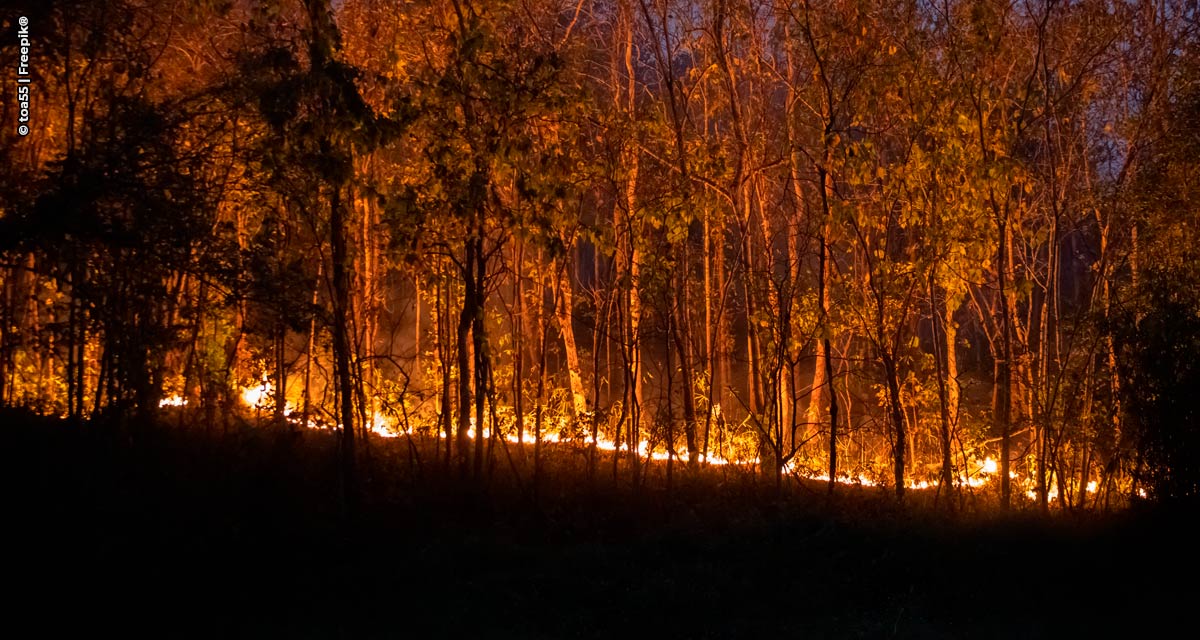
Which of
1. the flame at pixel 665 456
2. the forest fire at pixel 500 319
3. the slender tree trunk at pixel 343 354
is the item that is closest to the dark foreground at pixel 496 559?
the forest fire at pixel 500 319

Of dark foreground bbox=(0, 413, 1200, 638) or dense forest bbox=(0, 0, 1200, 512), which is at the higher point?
dense forest bbox=(0, 0, 1200, 512)

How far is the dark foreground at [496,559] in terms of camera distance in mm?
6715

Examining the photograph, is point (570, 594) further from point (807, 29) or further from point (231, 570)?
point (807, 29)

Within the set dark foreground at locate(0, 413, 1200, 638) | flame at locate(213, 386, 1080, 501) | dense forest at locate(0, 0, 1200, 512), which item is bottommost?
dark foreground at locate(0, 413, 1200, 638)

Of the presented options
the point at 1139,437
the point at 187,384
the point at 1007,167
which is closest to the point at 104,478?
the point at 187,384

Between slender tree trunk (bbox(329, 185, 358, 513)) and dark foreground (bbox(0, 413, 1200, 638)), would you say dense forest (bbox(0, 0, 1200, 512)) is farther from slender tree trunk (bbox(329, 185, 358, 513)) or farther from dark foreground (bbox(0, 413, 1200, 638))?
dark foreground (bbox(0, 413, 1200, 638))

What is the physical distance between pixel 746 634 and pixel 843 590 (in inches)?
48.7

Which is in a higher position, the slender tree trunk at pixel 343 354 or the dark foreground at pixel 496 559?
the slender tree trunk at pixel 343 354

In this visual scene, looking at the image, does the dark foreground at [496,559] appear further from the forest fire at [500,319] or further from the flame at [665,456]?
the flame at [665,456]

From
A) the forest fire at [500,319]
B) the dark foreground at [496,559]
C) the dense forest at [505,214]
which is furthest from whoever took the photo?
the dense forest at [505,214]

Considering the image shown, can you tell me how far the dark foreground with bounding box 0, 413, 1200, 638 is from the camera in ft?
22.0

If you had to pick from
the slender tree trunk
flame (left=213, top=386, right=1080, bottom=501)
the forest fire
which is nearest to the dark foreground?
the forest fire

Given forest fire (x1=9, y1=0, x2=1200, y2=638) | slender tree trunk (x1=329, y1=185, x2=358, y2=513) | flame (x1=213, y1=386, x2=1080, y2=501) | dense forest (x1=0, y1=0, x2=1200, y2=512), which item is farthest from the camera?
flame (x1=213, y1=386, x2=1080, y2=501)

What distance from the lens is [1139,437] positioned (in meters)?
9.17
